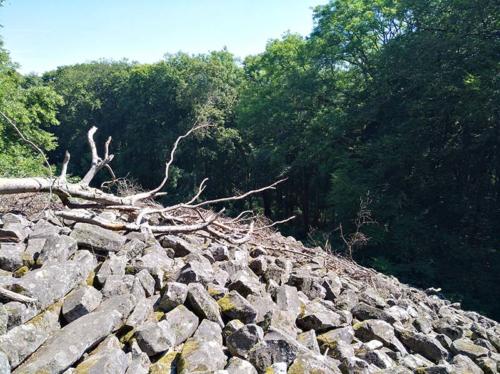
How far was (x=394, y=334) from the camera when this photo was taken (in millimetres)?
4035

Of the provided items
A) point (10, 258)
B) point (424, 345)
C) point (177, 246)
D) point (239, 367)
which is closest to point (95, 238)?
point (10, 258)

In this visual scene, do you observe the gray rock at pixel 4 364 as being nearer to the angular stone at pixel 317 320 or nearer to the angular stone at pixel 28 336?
the angular stone at pixel 28 336

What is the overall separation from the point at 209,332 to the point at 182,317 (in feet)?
0.74

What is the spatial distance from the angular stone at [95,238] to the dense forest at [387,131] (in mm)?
9589

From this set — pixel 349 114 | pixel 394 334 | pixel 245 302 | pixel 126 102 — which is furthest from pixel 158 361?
pixel 126 102

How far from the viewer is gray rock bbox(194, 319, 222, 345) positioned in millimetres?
3029

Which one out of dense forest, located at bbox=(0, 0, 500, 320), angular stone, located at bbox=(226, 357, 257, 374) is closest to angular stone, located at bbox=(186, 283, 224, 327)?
angular stone, located at bbox=(226, 357, 257, 374)

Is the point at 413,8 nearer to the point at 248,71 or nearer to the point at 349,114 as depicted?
the point at 349,114

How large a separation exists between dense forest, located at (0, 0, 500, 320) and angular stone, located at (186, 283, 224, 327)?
993 centimetres

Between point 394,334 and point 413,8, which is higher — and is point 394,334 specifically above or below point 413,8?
below

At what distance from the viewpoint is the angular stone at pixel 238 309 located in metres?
3.34

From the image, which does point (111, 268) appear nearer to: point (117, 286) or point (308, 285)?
point (117, 286)

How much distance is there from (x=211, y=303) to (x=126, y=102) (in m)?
27.7

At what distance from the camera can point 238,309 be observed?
3.37 m
